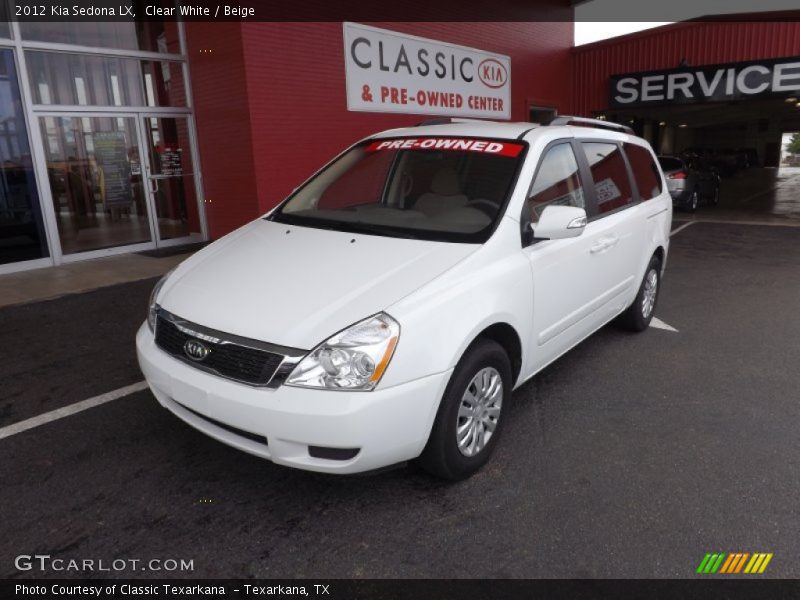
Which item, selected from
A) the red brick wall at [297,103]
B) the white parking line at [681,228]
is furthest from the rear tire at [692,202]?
the red brick wall at [297,103]

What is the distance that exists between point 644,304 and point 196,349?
389 centimetres

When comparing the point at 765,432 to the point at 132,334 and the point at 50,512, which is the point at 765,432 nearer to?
the point at 50,512

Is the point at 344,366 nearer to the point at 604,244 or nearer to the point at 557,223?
the point at 557,223

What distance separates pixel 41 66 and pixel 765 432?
9.40 meters

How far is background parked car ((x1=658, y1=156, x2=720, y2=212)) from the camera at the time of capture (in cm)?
1439

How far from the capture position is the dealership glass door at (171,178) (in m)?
9.65

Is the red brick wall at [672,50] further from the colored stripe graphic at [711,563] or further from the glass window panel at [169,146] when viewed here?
the colored stripe graphic at [711,563]

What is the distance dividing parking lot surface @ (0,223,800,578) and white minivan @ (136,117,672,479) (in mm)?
305

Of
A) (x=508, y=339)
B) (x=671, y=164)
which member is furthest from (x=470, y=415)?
(x=671, y=164)

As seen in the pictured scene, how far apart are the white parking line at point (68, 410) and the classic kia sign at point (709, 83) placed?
50.8ft

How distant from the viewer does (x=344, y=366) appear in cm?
246

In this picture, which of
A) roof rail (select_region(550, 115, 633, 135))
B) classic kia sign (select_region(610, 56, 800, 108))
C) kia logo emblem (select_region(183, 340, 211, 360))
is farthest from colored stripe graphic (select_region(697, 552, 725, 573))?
classic kia sign (select_region(610, 56, 800, 108))

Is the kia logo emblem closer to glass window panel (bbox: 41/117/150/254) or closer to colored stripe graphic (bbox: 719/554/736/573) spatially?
colored stripe graphic (bbox: 719/554/736/573)

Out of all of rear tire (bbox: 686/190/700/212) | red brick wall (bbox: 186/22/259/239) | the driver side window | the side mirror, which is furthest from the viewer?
rear tire (bbox: 686/190/700/212)
